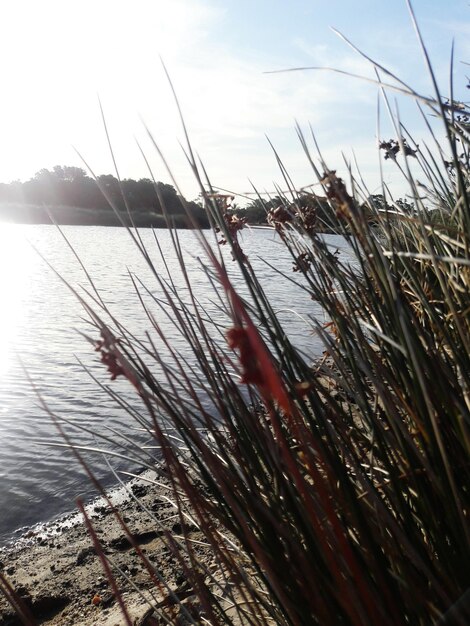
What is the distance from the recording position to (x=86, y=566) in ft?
10.2

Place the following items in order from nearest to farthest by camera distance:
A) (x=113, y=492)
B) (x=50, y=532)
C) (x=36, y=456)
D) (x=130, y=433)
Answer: (x=50, y=532) → (x=113, y=492) → (x=36, y=456) → (x=130, y=433)

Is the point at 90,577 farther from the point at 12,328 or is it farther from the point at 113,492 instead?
the point at 12,328

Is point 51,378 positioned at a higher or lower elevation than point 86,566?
higher

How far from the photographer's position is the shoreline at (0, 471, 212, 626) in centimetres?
254

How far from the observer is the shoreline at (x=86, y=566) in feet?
8.33

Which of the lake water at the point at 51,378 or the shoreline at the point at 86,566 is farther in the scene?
the lake water at the point at 51,378

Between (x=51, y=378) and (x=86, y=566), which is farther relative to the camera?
(x=51, y=378)

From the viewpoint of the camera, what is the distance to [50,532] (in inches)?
142

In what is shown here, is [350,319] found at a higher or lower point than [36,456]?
higher

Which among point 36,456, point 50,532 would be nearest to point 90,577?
point 50,532

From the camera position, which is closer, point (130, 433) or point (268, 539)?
point (268, 539)

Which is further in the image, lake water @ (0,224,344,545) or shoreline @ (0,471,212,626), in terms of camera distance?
lake water @ (0,224,344,545)

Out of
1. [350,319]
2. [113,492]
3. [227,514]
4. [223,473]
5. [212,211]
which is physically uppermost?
[212,211]

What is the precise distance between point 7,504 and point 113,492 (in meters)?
0.71
